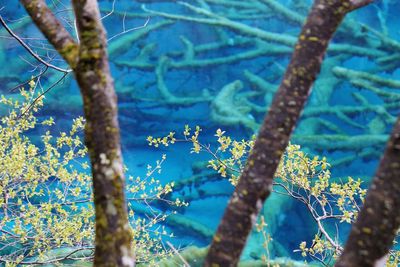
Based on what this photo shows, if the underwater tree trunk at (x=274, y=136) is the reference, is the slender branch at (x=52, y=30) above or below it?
above

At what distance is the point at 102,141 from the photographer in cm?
135

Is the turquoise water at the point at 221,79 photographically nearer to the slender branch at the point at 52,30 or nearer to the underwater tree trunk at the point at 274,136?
the slender branch at the point at 52,30

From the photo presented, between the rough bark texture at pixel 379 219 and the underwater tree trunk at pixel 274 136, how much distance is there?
231 millimetres

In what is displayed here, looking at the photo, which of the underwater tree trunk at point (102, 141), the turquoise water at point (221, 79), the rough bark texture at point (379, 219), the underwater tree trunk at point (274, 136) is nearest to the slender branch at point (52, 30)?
the underwater tree trunk at point (102, 141)

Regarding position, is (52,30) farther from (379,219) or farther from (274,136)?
(379,219)

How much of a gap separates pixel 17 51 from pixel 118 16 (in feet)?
5.56

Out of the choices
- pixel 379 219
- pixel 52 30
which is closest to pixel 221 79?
pixel 52 30

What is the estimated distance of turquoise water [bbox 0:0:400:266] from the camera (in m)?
8.16

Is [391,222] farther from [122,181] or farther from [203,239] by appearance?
[203,239]

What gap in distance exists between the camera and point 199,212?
8.09 metres

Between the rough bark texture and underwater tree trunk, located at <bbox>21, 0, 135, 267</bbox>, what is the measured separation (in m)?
0.53

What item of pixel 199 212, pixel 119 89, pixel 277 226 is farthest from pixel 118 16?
pixel 277 226

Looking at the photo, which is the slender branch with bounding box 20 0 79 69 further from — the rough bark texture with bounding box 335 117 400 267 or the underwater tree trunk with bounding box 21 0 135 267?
the rough bark texture with bounding box 335 117 400 267

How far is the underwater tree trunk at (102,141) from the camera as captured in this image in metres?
1.32
